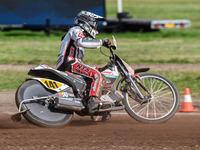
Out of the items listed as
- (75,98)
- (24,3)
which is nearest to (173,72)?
(75,98)

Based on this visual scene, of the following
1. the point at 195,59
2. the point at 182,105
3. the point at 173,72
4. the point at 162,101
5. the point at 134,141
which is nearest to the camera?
the point at 134,141

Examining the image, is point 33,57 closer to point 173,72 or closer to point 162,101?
point 173,72

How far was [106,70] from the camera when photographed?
24.9 feet

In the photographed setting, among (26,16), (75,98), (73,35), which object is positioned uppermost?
(26,16)

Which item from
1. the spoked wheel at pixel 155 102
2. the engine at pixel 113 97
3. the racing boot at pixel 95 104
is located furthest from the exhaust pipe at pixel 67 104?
the spoked wheel at pixel 155 102

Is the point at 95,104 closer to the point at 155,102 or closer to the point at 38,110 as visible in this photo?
the point at 38,110

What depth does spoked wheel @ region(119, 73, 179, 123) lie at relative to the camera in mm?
7625

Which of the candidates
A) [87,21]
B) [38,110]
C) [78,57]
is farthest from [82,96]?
[87,21]

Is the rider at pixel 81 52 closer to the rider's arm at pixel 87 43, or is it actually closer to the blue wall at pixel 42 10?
the rider's arm at pixel 87 43

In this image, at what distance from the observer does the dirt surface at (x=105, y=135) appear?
19.9ft

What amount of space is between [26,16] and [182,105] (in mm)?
17261

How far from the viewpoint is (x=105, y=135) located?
21.9ft

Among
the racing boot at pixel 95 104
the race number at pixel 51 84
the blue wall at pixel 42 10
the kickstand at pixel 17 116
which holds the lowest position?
the kickstand at pixel 17 116

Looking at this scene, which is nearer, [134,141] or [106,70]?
[134,141]
